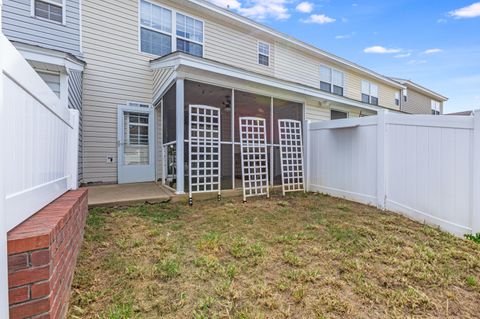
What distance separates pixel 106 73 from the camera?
6.52 meters

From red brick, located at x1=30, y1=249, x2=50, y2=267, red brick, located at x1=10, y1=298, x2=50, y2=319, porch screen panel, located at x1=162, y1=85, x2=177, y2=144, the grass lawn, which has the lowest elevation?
the grass lawn

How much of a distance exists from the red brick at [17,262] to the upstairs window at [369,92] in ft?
49.3

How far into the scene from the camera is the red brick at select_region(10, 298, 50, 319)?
112 centimetres

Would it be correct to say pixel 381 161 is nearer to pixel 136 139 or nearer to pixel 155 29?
pixel 136 139

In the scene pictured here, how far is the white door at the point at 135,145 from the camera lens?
671cm

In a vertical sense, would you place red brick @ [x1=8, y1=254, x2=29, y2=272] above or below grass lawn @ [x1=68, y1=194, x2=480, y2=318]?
above

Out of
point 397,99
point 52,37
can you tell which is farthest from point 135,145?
point 397,99

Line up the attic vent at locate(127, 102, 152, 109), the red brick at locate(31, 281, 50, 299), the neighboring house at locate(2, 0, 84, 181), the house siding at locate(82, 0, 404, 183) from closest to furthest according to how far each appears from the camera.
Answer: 1. the red brick at locate(31, 281, 50, 299)
2. the neighboring house at locate(2, 0, 84, 181)
3. the house siding at locate(82, 0, 404, 183)
4. the attic vent at locate(127, 102, 152, 109)

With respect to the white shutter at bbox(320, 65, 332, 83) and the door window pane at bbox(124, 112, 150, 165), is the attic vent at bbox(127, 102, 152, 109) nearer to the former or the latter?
the door window pane at bbox(124, 112, 150, 165)

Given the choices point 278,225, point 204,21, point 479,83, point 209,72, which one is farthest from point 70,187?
point 479,83

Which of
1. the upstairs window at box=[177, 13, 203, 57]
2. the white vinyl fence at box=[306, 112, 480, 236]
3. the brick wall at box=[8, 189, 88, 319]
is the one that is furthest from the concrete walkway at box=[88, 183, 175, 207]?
the upstairs window at box=[177, 13, 203, 57]

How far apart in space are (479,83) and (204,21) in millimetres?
18824

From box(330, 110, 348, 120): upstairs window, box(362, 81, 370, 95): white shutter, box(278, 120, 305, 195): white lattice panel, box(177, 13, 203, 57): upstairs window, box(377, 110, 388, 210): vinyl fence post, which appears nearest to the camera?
box(377, 110, 388, 210): vinyl fence post

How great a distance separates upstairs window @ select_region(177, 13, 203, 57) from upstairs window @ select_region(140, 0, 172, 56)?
1.04 ft
